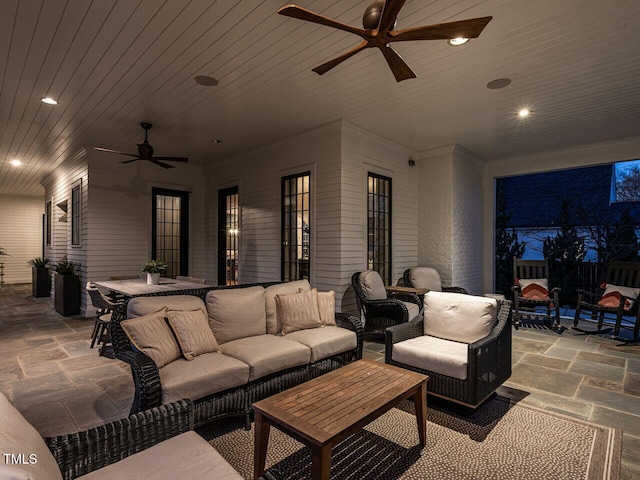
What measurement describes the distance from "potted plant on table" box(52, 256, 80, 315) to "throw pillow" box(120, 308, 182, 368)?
529cm

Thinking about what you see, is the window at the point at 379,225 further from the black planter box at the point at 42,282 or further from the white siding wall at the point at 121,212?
the black planter box at the point at 42,282

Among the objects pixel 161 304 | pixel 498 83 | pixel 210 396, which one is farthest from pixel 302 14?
pixel 498 83

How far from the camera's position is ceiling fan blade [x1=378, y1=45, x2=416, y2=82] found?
2.38 metres

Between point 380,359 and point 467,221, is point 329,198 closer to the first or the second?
point 380,359

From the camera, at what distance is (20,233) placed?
12141mm

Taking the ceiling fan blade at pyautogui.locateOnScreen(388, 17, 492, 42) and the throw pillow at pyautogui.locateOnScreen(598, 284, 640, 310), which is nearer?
the ceiling fan blade at pyautogui.locateOnScreen(388, 17, 492, 42)

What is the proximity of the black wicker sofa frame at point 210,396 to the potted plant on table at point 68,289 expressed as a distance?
4.97 meters

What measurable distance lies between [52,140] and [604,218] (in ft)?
34.5

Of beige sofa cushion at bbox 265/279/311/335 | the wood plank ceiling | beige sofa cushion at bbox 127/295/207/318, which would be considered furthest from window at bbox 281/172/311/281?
beige sofa cushion at bbox 127/295/207/318

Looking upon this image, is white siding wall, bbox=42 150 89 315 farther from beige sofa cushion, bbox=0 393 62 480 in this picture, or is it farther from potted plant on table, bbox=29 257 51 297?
beige sofa cushion, bbox=0 393 62 480

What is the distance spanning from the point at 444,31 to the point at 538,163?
18.6 ft

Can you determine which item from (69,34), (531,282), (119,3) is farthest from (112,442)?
(531,282)

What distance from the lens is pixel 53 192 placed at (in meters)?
8.98

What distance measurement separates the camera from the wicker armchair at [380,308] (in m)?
4.51
